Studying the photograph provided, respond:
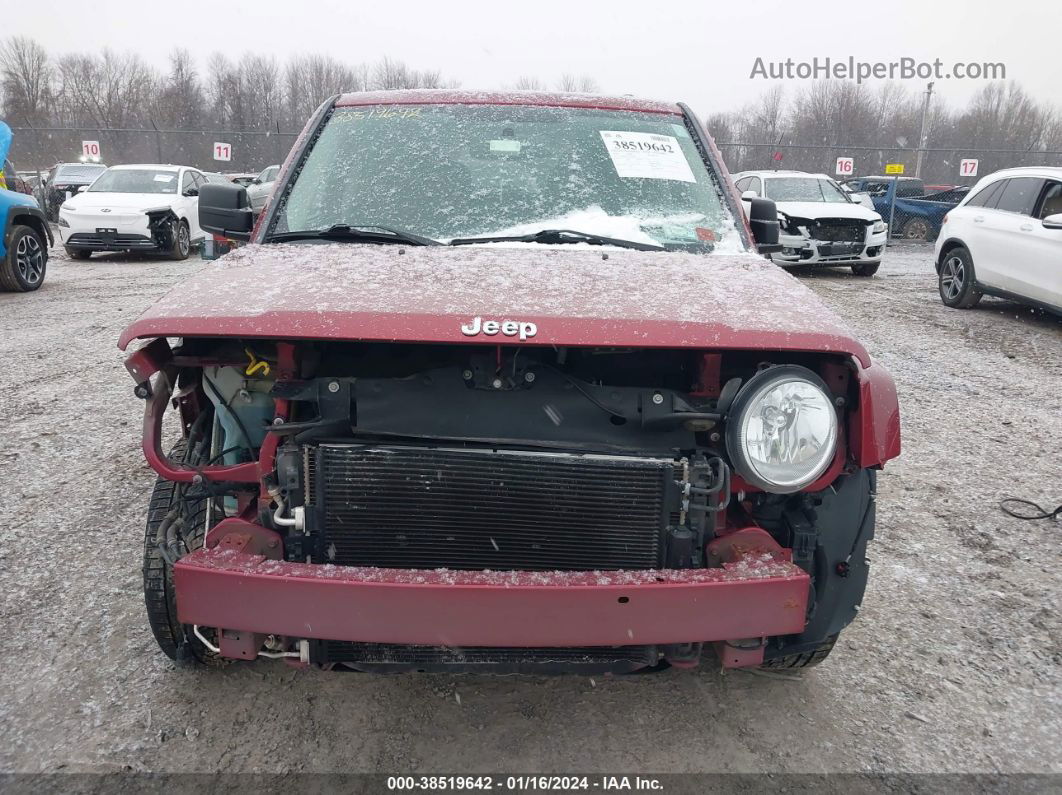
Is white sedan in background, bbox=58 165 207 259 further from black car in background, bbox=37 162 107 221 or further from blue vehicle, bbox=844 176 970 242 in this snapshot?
blue vehicle, bbox=844 176 970 242

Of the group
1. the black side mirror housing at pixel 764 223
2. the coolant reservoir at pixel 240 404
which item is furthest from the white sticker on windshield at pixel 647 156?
the coolant reservoir at pixel 240 404

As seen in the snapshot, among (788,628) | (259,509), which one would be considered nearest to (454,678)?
(259,509)

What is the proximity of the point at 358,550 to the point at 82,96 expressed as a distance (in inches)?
2100

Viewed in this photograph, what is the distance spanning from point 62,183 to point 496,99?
20556mm

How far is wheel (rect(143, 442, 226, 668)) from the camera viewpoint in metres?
2.25

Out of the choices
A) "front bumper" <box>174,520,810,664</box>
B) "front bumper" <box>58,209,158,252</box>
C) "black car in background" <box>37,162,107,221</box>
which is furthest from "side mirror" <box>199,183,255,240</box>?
"black car in background" <box>37,162,107,221</box>

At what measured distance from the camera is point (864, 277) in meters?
12.6

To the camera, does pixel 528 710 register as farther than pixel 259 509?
Yes

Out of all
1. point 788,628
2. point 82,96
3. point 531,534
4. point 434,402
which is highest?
point 82,96

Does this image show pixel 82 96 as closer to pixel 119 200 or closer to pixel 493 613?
pixel 119 200

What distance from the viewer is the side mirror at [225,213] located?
3246 mm

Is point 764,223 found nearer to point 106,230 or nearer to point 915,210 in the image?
point 106,230

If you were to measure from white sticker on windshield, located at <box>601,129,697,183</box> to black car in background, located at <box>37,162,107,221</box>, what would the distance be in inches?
754

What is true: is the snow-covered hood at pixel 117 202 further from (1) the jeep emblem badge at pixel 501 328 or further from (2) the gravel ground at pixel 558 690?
(1) the jeep emblem badge at pixel 501 328
